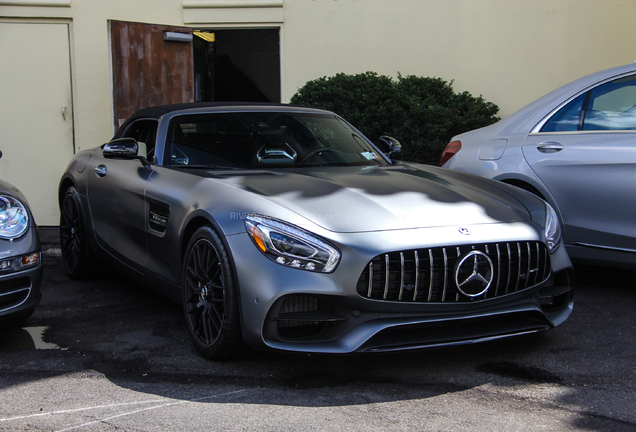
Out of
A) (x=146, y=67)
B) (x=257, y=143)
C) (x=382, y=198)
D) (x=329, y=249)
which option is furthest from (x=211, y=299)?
(x=146, y=67)

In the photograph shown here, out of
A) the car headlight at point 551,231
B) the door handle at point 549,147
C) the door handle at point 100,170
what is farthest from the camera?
the door handle at point 100,170

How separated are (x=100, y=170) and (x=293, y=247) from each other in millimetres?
2463

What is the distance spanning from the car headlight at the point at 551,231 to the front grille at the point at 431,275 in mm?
436

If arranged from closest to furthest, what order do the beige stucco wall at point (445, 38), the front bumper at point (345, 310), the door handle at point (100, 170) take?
the front bumper at point (345, 310) < the door handle at point (100, 170) < the beige stucco wall at point (445, 38)

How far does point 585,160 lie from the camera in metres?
4.52

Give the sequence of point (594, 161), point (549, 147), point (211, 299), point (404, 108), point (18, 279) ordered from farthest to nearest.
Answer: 1. point (404, 108)
2. point (549, 147)
3. point (594, 161)
4. point (18, 279)
5. point (211, 299)

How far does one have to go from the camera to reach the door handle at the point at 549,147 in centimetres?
469

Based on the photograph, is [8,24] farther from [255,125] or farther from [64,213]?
[255,125]

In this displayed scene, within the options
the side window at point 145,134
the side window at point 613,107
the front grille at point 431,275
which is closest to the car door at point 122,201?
the side window at point 145,134

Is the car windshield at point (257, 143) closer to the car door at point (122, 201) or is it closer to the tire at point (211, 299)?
the car door at point (122, 201)

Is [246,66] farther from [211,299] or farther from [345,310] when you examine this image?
[345,310]

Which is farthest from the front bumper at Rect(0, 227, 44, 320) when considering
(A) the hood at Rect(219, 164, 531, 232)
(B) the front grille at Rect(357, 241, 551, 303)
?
(B) the front grille at Rect(357, 241, 551, 303)

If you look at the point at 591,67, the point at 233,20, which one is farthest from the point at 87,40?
the point at 591,67

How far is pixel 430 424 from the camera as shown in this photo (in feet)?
8.83
